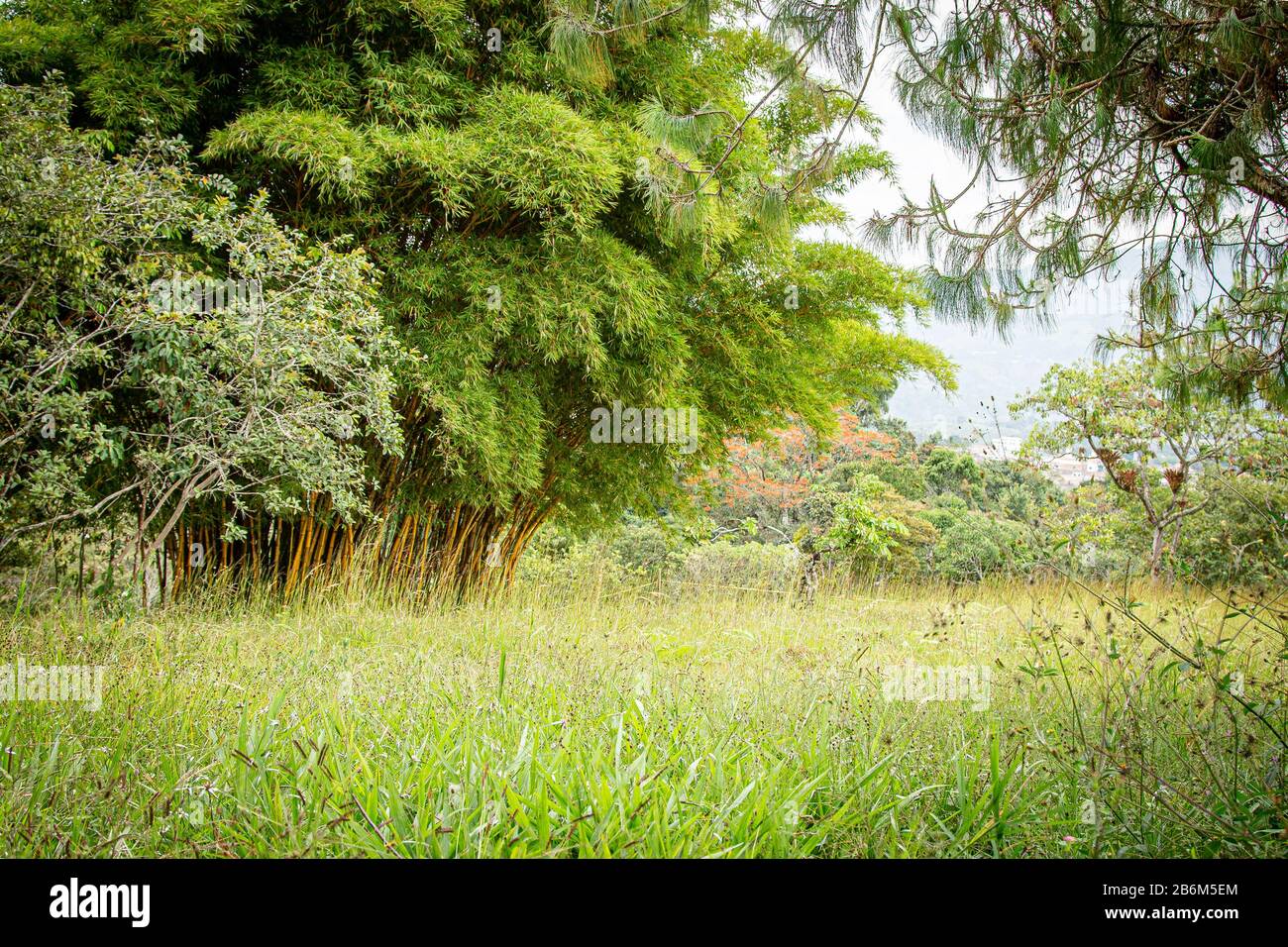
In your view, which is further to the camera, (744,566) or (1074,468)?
(1074,468)

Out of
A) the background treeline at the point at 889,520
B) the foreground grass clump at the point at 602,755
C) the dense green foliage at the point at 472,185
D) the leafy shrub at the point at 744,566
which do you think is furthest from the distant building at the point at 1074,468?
the foreground grass clump at the point at 602,755

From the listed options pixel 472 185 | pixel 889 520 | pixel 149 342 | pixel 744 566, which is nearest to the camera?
pixel 149 342

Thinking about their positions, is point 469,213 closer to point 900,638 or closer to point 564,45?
point 564,45

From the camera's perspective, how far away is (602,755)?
178 cm

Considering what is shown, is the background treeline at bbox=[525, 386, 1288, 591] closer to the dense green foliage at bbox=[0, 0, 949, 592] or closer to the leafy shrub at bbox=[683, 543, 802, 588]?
the leafy shrub at bbox=[683, 543, 802, 588]

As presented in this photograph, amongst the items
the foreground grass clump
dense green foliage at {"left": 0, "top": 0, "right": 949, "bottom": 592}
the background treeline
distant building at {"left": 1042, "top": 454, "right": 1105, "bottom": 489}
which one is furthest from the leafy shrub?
distant building at {"left": 1042, "top": 454, "right": 1105, "bottom": 489}

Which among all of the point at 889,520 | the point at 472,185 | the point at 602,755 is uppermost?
the point at 472,185

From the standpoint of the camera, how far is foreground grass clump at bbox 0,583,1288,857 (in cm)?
149

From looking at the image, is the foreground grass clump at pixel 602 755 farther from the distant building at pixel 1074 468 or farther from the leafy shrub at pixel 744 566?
the distant building at pixel 1074 468

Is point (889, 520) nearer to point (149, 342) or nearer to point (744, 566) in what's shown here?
point (744, 566)

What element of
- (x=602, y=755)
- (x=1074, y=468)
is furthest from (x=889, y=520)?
(x=602, y=755)

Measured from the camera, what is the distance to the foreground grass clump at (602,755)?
1.49 meters

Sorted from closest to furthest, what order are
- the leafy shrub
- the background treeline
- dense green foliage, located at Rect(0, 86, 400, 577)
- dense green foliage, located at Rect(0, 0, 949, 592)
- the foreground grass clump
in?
the foreground grass clump, dense green foliage, located at Rect(0, 86, 400, 577), dense green foliage, located at Rect(0, 0, 949, 592), the leafy shrub, the background treeline
